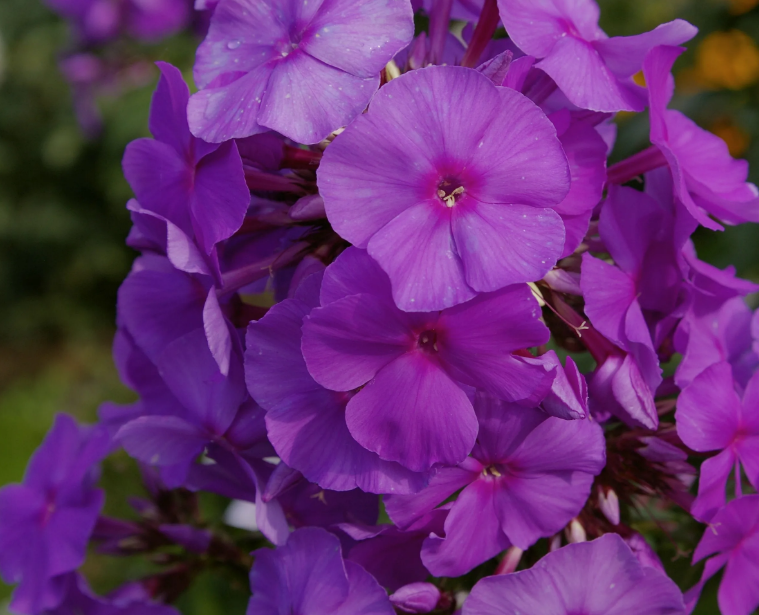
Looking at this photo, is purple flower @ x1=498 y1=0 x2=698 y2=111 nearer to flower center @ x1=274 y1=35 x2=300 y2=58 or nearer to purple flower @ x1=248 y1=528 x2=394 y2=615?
flower center @ x1=274 y1=35 x2=300 y2=58

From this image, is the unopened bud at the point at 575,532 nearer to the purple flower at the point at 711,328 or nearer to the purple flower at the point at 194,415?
the purple flower at the point at 711,328

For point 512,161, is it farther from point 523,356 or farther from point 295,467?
point 295,467

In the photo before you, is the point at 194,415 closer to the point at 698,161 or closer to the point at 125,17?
the point at 698,161

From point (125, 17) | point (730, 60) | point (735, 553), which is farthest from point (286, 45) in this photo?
point (125, 17)

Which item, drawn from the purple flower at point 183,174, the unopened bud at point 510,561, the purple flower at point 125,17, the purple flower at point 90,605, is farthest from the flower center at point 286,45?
the purple flower at point 125,17

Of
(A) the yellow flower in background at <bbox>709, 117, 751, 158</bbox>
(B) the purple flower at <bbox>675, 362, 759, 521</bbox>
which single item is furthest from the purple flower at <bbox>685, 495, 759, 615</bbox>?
(A) the yellow flower in background at <bbox>709, 117, 751, 158</bbox>

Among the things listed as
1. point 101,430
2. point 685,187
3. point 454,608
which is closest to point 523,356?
point 685,187
